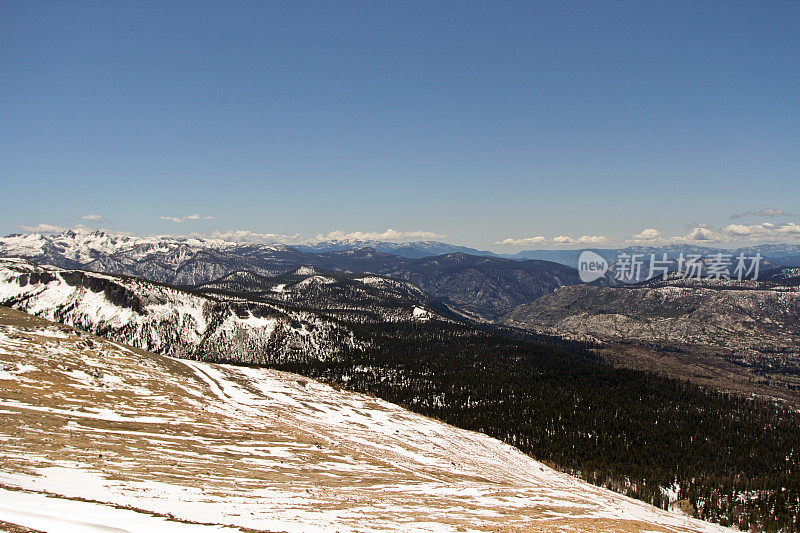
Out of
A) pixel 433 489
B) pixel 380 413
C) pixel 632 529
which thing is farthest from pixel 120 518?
pixel 380 413

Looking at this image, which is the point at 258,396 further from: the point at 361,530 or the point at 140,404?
the point at 361,530

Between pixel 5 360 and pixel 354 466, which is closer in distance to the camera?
pixel 354 466

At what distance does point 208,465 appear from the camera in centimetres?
3997

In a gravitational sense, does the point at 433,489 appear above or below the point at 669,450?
above

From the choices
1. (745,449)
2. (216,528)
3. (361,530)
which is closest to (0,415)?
(216,528)

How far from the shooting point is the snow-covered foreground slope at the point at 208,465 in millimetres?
23830

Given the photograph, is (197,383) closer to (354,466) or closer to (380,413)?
(380,413)

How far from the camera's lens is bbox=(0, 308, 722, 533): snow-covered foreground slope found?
78.2 feet

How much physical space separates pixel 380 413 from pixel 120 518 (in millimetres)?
112818

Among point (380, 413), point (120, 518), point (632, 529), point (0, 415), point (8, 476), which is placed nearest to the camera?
point (120, 518)

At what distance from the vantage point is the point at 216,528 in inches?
805

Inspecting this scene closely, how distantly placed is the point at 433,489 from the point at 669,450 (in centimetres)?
18367

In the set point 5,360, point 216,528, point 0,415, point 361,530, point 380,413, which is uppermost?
point 216,528

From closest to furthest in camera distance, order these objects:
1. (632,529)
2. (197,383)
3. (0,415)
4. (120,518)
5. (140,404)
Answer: (120,518), (632,529), (0,415), (140,404), (197,383)
